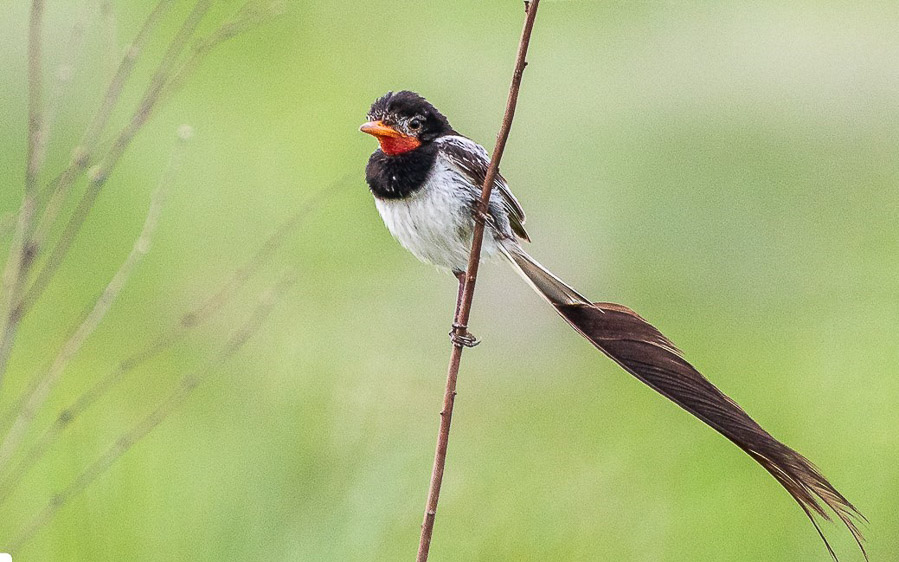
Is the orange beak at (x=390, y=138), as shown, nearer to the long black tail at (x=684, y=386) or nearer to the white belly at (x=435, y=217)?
the white belly at (x=435, y=217)

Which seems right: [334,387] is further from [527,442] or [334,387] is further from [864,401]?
[864,401]

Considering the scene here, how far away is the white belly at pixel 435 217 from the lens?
142 centimetres

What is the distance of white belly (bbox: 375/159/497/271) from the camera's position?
55.8 inches

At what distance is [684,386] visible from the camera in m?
0.96

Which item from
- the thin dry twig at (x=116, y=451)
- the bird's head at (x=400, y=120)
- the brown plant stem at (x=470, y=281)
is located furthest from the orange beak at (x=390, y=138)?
the thin dry twig at (x=116, y=451)

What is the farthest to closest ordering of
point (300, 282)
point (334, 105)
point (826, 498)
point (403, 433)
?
point (334, 105) → point (300, 282) → point (403, 433) → point (826, 498)

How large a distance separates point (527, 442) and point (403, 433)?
40 cm

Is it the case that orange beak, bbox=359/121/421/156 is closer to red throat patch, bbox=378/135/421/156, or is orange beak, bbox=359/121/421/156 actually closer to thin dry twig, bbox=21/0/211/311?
red throat patch, bbox=378/135/421/156

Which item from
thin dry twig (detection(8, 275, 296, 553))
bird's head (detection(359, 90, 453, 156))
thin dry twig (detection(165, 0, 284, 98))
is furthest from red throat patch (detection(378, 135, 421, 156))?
thin dry twig (detection(8, 275, 296, 553))

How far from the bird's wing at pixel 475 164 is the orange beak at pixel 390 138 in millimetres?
63

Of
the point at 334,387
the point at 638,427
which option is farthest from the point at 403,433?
the point at 638,427

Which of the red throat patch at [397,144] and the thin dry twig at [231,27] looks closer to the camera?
the thin dry twig at [231,27]

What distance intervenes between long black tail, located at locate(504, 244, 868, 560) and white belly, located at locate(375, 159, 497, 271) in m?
0.24

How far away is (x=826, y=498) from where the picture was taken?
90 cm
